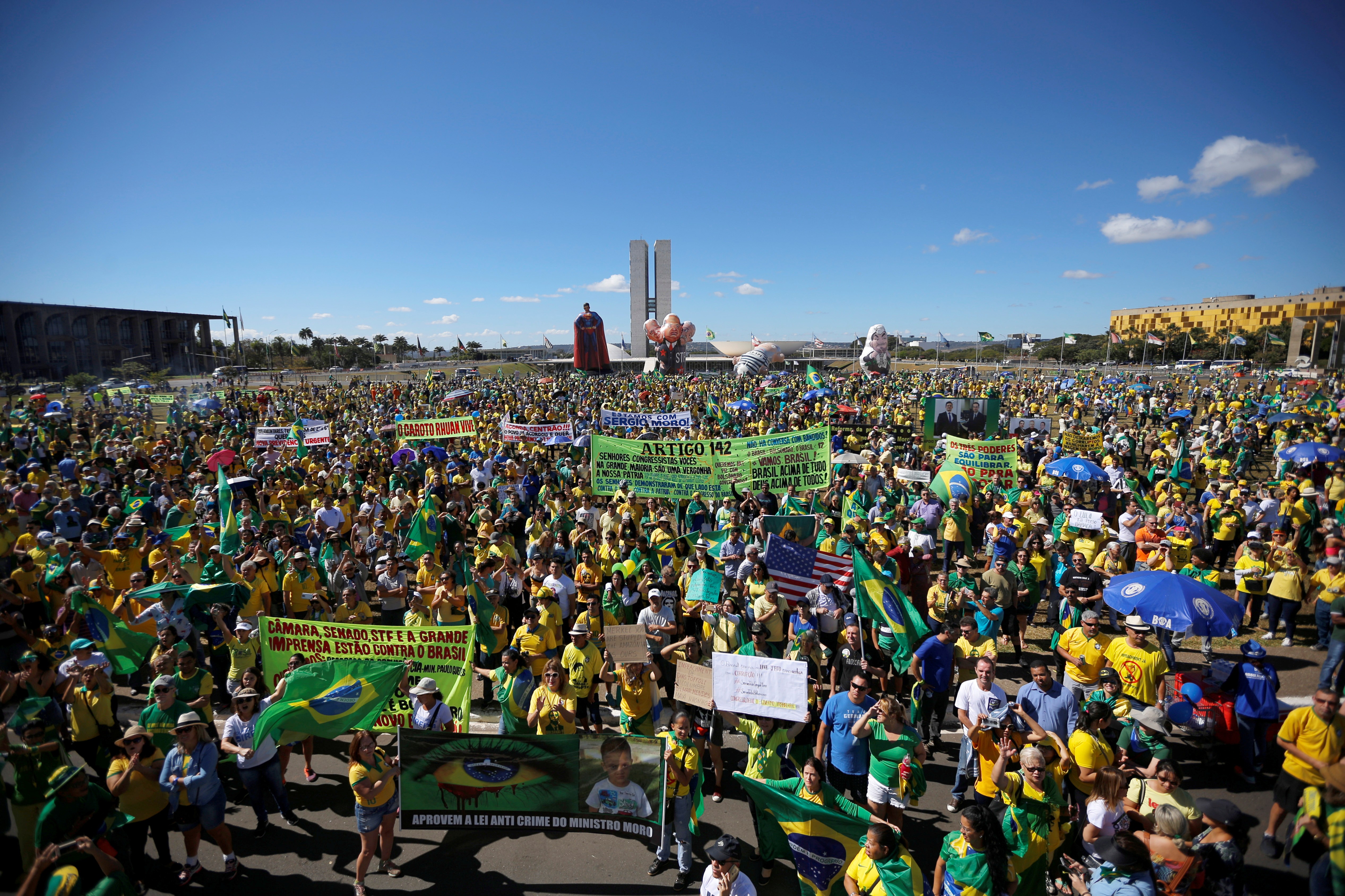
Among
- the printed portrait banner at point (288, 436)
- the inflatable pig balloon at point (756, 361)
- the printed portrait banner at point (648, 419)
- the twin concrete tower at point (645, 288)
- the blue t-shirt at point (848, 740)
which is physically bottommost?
the blue t-shirt at point (848, 740)

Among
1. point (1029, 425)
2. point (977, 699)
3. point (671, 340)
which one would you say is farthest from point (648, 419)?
point (671, 340)

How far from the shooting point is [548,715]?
217 inches

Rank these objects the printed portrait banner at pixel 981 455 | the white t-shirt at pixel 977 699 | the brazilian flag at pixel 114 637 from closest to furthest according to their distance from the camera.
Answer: the white t-shirt at pixel 977 699 → the brazilian flag at pixel 114 637 → the printed portrait banner at pixel 981 455

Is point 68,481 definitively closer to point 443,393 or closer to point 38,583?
point 38,583

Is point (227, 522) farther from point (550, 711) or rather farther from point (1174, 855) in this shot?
point (1174, 855)

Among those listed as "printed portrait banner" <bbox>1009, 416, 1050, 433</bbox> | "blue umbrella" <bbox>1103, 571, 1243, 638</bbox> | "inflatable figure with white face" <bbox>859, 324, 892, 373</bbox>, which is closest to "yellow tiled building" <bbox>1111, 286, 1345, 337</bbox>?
"inflatable figure with white face" <bbox>859, 324, 892, 373</bbox>

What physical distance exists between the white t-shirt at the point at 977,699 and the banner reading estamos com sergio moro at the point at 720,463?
19.9 feet

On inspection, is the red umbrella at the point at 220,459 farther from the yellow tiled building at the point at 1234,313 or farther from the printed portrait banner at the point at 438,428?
the yellow tiled building at the point at 1234,313

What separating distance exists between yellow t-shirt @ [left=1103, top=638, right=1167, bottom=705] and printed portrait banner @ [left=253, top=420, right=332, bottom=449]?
18164 millimetres

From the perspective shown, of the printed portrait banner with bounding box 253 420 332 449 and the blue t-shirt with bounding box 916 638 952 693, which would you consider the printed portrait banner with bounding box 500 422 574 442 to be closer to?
the printed portrait banner with bounding box 253 420 332 449

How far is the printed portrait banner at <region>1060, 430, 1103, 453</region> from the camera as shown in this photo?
16672 mm

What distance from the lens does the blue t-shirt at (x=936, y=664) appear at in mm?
6332

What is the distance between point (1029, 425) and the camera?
2225 centimetres

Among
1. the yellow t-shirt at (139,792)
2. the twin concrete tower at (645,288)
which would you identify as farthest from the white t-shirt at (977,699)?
the twin concrete tower at (645,288)
